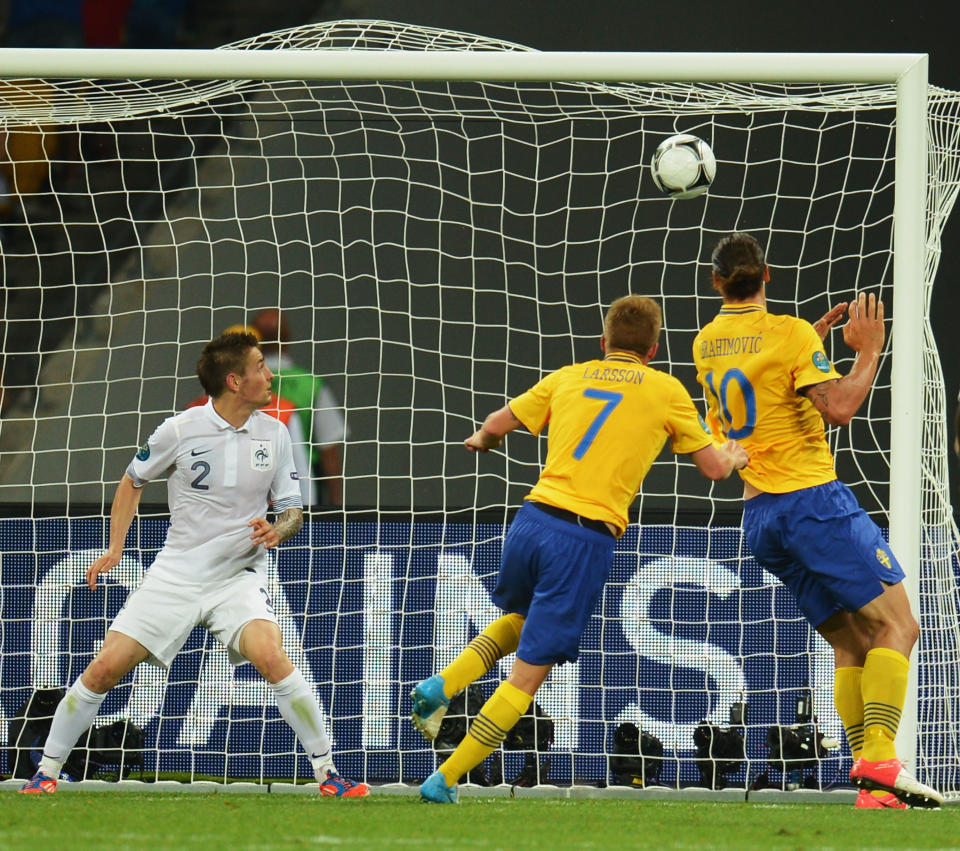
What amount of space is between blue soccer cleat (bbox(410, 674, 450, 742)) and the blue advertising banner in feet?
6.60

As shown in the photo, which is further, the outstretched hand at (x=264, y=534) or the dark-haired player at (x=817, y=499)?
the outstretched hand at (x=264, y=534)

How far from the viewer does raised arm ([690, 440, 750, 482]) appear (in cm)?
475

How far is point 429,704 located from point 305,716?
77cm

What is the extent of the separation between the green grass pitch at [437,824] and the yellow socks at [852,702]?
25 centimetres

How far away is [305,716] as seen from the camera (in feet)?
17.5

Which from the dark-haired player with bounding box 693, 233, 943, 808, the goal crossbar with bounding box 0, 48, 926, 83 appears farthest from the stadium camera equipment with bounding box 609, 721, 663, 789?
the goal crossbar with bounding box 0, 48, 926, 83

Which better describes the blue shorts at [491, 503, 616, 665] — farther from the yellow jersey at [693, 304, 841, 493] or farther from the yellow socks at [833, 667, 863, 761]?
the yellow socks at [833, 667, 863, 761]

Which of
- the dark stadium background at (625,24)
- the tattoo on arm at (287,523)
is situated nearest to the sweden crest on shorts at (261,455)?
the tattoo on arm at (287,523)

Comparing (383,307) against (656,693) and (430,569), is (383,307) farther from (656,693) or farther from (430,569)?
(656,693)

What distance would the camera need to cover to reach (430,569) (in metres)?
6.88

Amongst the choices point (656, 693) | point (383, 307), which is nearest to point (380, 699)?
point (656, 693)

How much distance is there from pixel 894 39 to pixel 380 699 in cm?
475

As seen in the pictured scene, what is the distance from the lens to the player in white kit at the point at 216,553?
17.6 feet

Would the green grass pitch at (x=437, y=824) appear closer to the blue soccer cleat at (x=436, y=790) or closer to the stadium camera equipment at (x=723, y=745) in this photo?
the blue soccer cleat at (x=436, y=790)
